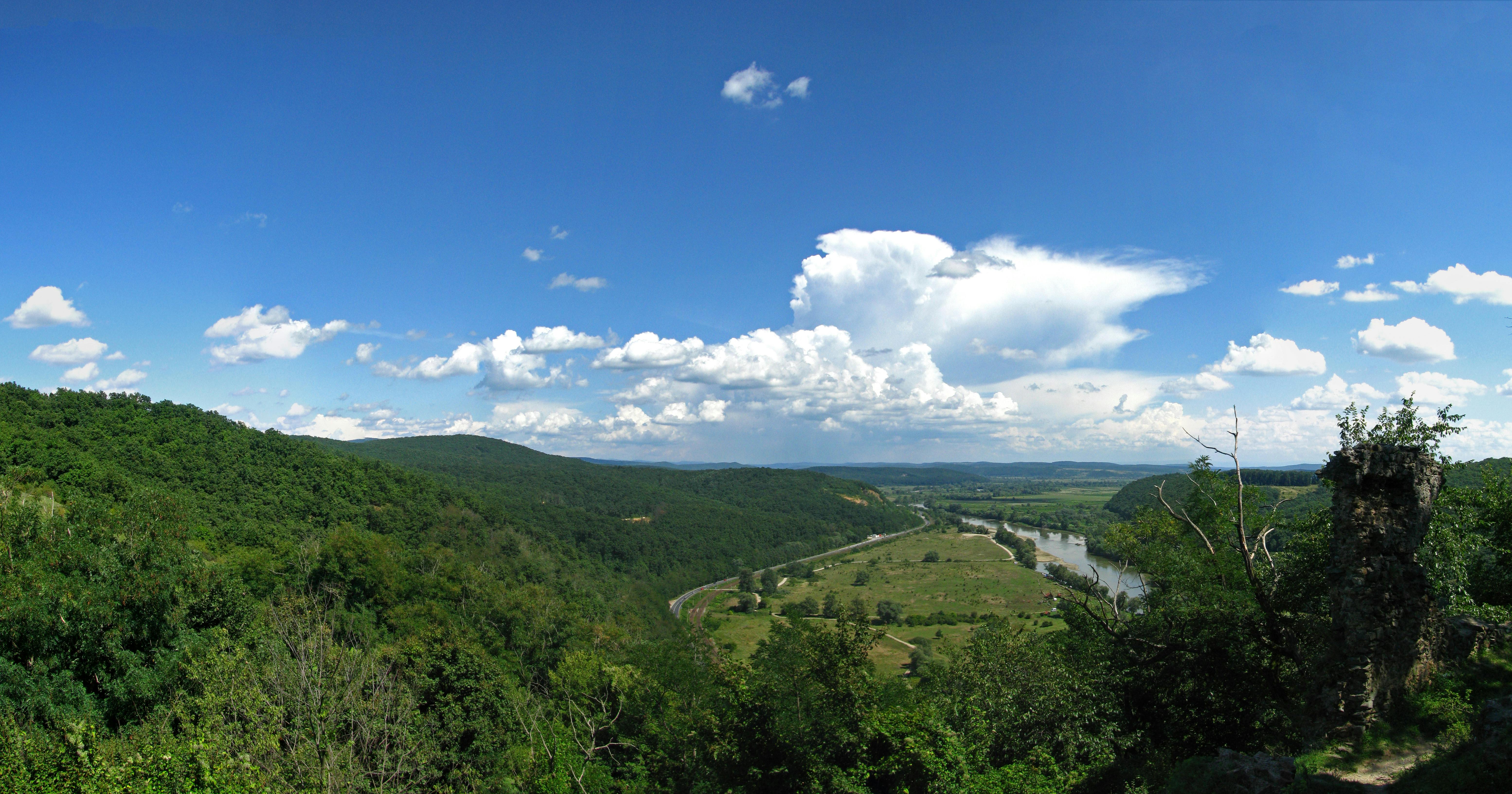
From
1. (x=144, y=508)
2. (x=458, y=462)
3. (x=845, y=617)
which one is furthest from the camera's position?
(x=458, y=462)

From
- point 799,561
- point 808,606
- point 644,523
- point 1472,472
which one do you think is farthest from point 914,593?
point 1472,472

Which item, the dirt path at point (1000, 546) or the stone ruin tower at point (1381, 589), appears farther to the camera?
the dirt path at point (1000, 546)

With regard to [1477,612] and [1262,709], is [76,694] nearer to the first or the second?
[1262,709]

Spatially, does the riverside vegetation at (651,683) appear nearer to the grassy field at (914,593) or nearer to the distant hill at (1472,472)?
the distant hill at (1472,472)

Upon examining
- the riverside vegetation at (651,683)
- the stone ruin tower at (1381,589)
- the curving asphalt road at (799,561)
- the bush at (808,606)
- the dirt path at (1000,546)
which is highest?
the stone ruin tower at (1381,589)

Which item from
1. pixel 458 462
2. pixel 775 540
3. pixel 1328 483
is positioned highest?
pixel 1328 483

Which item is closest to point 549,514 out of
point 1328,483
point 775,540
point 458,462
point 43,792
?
point 775,540

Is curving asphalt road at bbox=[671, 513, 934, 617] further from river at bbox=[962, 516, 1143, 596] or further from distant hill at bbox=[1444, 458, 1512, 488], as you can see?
distant hill at bbox=[1444, 458, 1512, 488]

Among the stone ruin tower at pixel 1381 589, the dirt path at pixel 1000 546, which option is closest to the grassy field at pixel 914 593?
the dirt path at pixel 1000 546
